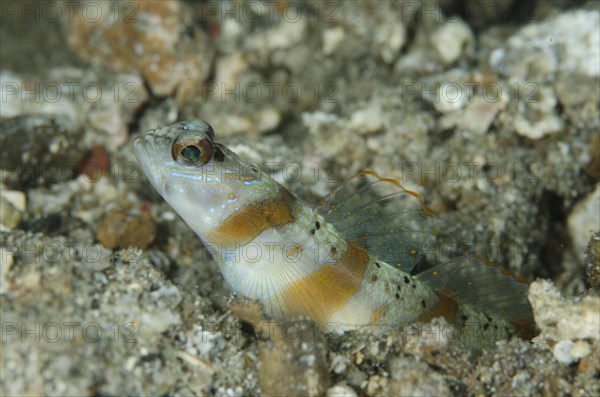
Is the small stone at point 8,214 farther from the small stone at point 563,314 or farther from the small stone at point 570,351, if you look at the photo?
the small stone at point 570,351

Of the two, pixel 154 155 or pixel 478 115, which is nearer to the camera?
pixel 154 155

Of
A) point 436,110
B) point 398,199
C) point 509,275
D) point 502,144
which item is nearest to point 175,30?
point 436,110

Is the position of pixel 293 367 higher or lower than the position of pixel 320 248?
lower

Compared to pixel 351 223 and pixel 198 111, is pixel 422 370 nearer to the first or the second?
pixel 351 223

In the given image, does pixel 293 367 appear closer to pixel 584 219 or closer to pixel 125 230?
pixel 125 230

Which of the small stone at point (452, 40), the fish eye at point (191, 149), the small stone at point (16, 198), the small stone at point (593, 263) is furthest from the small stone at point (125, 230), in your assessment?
the small stone at point (452, 40)

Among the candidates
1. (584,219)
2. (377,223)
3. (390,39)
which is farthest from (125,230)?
(584,219)

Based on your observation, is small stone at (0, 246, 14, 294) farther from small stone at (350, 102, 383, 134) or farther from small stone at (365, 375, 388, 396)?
small stone at (350, 102, 383, 134)
